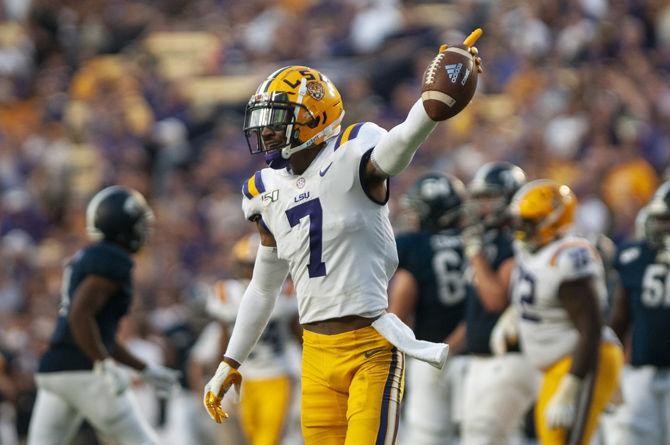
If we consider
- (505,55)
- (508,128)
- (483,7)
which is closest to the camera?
(508,128)

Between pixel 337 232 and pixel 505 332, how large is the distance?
8.90 feet

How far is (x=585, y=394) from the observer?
6648 mm

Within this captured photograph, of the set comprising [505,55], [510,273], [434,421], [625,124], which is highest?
[505,55]

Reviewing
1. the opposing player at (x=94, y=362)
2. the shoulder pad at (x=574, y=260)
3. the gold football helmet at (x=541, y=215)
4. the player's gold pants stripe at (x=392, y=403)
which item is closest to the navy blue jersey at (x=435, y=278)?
the gold football helmet at (x=541, y=215)

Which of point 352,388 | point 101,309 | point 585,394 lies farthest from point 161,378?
point 352,388

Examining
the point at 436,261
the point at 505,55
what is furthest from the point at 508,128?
the point at 436,261

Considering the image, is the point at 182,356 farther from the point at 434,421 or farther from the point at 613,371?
the point at 613,371

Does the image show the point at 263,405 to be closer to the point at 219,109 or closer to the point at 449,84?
the point at 449,84

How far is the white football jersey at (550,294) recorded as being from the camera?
21.7ft

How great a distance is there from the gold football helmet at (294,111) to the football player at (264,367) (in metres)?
3.63

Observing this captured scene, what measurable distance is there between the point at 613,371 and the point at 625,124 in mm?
5023

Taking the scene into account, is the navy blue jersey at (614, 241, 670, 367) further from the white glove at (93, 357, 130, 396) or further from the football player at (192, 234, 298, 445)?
the white glove at (93, 357, 130, 396)

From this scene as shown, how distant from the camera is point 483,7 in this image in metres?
15.1

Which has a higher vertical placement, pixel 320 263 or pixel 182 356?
pixel 320 263
